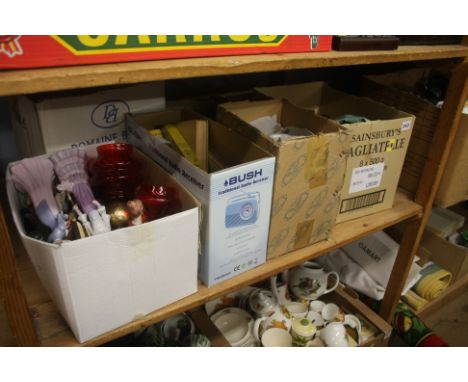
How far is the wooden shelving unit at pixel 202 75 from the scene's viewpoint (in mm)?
555

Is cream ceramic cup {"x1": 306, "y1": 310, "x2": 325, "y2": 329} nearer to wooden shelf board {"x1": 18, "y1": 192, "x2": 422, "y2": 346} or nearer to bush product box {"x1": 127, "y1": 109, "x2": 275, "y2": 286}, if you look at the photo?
wooden shelf board {"x1": 18, "y1": 192, "x2": 422, "y2": 346}

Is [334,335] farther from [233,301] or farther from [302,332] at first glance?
[233,301]

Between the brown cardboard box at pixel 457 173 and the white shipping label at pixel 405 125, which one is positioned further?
the brown cardboard box at pixel 457 173

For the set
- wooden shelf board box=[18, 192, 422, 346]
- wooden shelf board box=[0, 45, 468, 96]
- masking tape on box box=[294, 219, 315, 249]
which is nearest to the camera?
wooden shelf board box=[0, 45, 468, 96]

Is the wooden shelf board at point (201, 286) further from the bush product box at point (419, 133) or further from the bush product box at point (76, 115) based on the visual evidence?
the bush product box at point (76, 115)

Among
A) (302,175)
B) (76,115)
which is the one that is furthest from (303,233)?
(76,115)

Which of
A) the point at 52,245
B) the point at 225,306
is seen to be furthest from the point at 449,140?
the point at 52,245

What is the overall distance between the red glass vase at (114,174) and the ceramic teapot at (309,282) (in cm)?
78

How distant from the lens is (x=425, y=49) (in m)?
0.92

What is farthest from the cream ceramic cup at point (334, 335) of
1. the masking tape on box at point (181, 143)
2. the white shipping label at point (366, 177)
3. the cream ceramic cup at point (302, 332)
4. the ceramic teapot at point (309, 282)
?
the masking tape on box at point (181, 143)

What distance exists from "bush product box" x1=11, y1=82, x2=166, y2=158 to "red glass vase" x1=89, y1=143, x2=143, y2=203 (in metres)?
0.08

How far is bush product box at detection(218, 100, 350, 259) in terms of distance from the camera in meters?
0.83

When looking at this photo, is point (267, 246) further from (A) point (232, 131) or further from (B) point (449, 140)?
(B) point (449, 140)

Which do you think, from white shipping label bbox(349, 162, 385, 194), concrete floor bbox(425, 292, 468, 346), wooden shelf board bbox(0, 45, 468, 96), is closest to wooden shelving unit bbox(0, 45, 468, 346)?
wooden shelf board bbox(0, 45, 468, 96)
